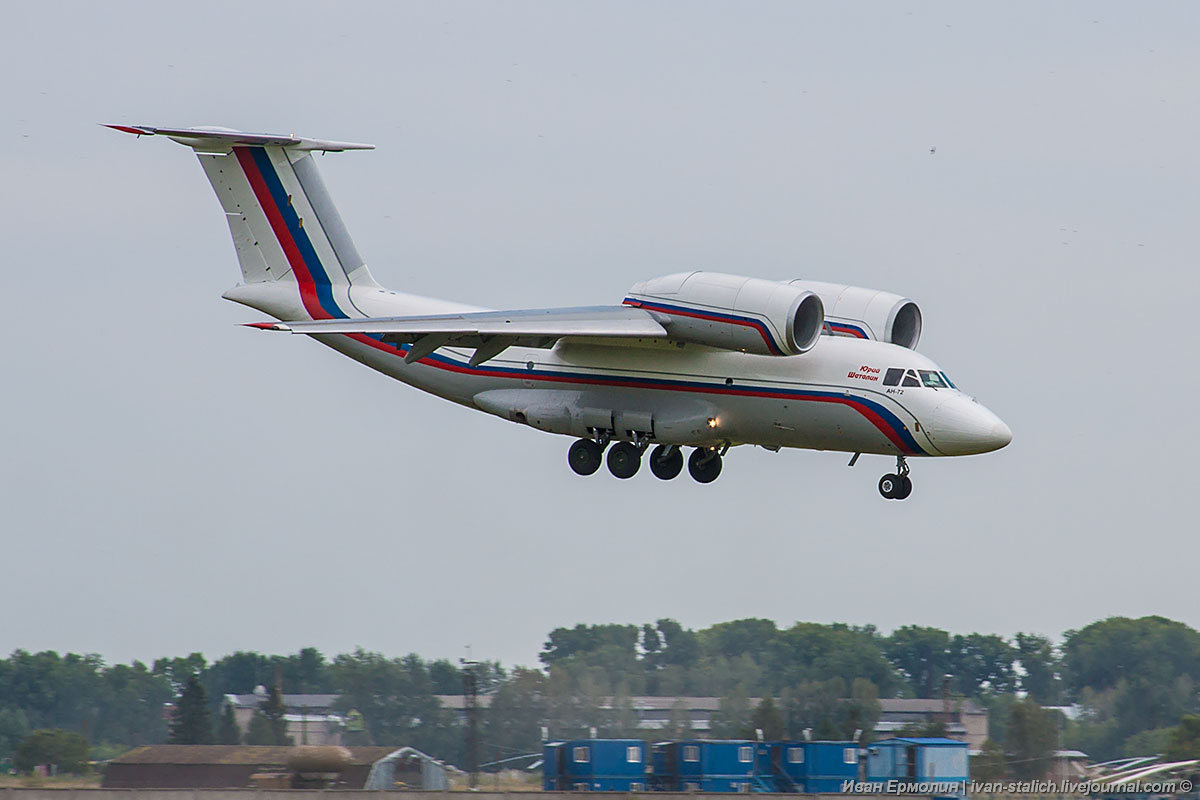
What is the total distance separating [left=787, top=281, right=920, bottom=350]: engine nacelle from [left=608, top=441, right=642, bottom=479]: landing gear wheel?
11.9 feet

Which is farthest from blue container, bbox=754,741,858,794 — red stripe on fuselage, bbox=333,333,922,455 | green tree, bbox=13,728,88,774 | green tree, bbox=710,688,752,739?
green tree, bbox=13,728,88,774

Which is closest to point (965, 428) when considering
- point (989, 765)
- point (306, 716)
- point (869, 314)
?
point (869, 314)

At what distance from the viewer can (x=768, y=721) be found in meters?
35.5

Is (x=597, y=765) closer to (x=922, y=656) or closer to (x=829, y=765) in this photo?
(x=829, y=765)

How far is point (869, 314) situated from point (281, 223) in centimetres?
1031

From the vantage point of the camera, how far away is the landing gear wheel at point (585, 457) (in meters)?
30.3

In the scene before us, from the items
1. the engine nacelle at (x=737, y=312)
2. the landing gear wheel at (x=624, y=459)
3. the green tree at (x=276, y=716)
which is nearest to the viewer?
the engine nacelle at (x=737, y=312)

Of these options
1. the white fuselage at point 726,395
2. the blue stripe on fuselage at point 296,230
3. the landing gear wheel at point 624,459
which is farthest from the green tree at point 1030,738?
the blue stripe on fuselage at point 296,230

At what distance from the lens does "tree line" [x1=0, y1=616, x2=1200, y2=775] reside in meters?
34.7

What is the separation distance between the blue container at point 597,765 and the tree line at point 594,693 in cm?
58

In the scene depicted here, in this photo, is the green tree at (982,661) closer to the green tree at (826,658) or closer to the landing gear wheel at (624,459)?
the green tree at (826,658)

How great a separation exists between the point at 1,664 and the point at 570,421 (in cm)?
1748

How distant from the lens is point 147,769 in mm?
32969

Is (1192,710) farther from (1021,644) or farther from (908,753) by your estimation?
(908,753)
